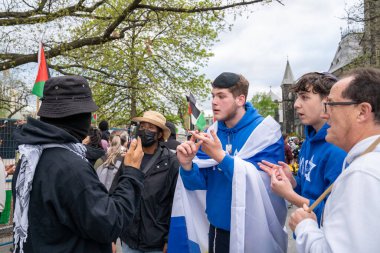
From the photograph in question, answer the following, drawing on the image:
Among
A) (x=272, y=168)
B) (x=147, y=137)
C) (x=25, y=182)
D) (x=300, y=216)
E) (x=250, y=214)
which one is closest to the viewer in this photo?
(x=300, y=216)

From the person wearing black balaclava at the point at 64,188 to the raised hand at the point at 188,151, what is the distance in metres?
0.68

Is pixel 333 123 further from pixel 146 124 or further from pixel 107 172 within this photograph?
pixel 107 172

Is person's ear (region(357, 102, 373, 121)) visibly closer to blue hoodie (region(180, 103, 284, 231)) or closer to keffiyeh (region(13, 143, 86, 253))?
blue hoodie (region(180, 103, 284, 231))

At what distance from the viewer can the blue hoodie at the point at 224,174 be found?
111 inches

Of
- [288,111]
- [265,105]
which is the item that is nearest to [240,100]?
[265,105]

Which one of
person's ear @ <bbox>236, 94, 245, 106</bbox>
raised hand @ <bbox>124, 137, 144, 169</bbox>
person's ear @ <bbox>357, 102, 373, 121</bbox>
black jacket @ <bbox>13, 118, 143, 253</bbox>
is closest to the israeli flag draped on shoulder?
person's ear @ <bbox>236, 94, 245, 106</bbox>

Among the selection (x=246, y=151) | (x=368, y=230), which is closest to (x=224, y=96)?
(x=246, y=151)

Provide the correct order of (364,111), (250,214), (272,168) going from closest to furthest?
(364,111), (272,168), (250,214)

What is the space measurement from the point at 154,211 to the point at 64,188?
1803mm

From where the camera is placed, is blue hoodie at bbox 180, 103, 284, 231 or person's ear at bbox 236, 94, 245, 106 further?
person's ear at bbox 236, 94, 245, 106

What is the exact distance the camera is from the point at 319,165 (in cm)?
235

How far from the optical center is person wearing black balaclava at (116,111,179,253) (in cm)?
343

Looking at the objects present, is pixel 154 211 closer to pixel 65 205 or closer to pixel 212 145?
pixel 212 145

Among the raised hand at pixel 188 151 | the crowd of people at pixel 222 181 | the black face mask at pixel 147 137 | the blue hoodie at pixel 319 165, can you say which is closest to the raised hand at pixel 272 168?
the crowd of people at pixel 222 181
